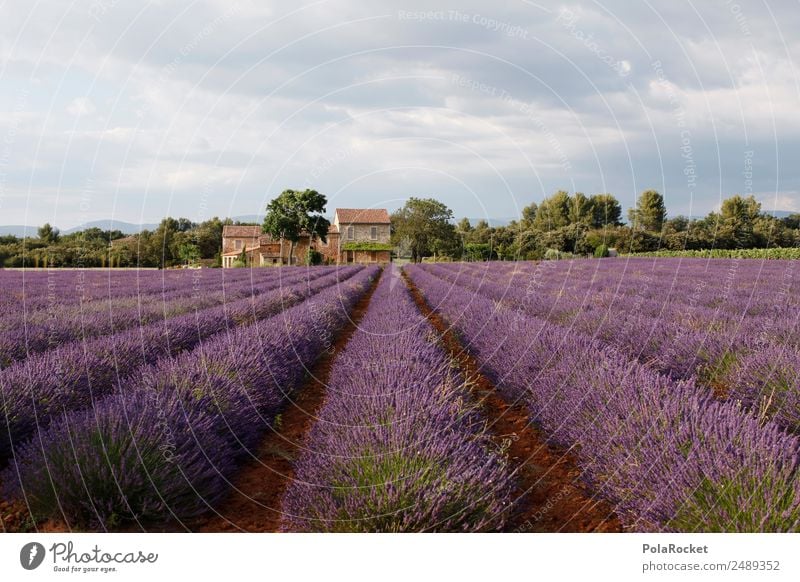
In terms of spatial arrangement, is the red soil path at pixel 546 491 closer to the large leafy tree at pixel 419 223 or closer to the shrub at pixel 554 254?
the large leafy tree at pixel 419 223

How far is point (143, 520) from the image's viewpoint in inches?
97.4

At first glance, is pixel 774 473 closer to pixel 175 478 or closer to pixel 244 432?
pixel 175 478

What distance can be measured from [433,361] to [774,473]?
2.45 meters

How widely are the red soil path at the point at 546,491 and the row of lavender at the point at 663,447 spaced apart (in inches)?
4.4

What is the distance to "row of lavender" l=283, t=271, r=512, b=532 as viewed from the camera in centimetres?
209

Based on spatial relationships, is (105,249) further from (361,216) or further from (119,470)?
(119,470)

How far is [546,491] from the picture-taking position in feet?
9.79

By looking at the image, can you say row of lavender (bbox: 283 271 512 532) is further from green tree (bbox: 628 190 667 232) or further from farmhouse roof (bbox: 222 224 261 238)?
green tree (bbox: 628 190 667 232)

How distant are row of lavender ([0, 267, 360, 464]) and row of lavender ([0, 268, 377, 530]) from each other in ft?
0.85

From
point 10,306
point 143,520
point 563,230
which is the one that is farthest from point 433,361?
point 563,230

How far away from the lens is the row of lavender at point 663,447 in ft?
6.73

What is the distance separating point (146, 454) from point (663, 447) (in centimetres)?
259

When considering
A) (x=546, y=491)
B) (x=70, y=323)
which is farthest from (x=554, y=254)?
(x=546, y=491)

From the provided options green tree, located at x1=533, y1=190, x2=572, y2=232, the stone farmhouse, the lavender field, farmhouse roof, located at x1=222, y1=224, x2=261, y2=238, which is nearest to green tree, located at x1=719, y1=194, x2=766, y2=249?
green tree, located at x1=533, y1=190, x2=572, y2=232
